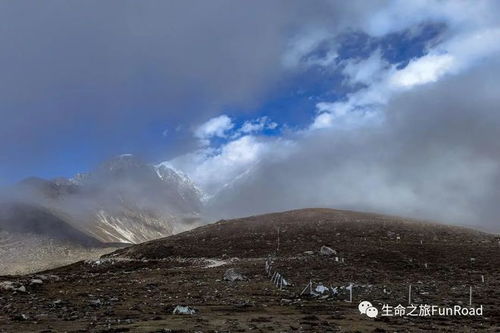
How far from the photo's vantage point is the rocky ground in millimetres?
24781

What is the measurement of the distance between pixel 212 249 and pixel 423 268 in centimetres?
3936

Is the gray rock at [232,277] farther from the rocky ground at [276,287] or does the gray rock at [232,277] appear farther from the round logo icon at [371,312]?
the round logo icon at [371,312]

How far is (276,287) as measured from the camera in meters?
42.1

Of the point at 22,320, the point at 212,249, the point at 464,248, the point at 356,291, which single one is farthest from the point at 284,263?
the point at 22,320

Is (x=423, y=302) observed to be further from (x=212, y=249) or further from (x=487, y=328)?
(x=212, y=249)

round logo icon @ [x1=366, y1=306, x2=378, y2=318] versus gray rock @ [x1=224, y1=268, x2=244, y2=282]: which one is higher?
gray rock @ [x1=224, y1=268, x2=244, y2=282]

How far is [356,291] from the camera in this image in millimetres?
38781

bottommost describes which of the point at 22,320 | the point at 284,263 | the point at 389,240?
the point at 22,320

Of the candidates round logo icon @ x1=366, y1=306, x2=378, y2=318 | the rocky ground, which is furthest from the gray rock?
round logo icon @ x1=366, y1=306, x2=378, y2=318

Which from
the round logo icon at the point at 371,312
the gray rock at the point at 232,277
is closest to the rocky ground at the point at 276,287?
the gray rock at the point at 232,277

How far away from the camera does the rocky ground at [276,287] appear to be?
24781 mm

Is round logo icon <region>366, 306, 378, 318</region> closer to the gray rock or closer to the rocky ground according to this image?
the rocky ground

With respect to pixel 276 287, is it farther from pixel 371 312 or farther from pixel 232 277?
pixel 371 312

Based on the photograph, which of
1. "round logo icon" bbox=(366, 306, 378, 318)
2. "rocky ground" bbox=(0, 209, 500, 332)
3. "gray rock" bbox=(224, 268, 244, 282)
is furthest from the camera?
"gray rock" bbox=(224, 268, 244, 282)
